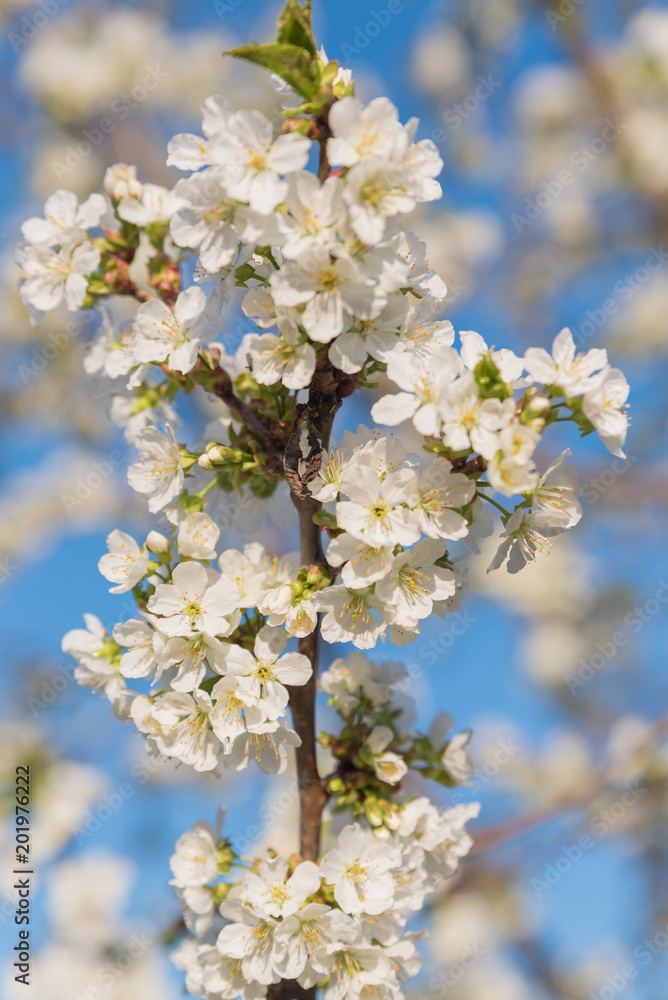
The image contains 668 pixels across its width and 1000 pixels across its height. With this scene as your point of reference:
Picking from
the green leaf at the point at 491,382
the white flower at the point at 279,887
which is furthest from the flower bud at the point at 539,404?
the white flower at the point at 279,887

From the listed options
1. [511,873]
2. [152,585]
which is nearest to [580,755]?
A: [511,873]

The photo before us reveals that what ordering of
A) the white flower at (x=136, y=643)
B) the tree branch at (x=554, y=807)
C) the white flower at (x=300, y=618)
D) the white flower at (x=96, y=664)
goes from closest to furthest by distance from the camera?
the white flower at (x=300, y=618), the white flower at (x=136, y=643), the white flower at (x=96, y=664), the tree branch at (x=554, y=807)

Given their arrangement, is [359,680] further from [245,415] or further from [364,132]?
[364,132]

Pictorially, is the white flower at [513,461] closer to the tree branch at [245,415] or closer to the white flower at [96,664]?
the tree branch at [245,415]

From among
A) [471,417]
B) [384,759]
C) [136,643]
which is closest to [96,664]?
[136,643]

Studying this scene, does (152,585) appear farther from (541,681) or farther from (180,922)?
(541,681)

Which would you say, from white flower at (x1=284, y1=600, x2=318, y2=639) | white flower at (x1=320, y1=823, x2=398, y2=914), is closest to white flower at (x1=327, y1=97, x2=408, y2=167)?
white flower at (x1=284, y1=600, x2=318, y2=639)

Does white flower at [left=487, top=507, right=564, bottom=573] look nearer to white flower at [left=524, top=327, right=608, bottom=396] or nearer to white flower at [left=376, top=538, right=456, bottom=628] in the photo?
white flower at [left=376, top=538, right=456, bottom=628]

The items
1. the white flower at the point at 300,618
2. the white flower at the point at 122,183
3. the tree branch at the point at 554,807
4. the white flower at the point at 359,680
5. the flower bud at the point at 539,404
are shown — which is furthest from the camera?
the tree branch at the point at 554,807
